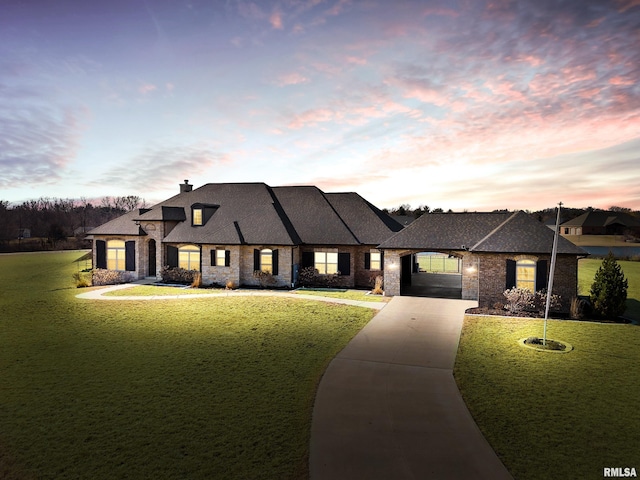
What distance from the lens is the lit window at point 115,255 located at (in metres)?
30.0

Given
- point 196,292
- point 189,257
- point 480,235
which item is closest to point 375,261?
point 480,235

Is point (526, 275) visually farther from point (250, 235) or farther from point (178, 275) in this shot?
point (178, 275)

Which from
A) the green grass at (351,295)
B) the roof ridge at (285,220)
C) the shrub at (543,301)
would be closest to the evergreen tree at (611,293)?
the shrub at (543,301)

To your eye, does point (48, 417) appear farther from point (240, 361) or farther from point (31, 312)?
point (31, 312)

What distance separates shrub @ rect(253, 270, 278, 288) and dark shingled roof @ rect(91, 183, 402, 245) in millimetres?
2246

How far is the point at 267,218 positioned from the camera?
29.0m

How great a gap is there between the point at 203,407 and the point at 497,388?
7.75 meters

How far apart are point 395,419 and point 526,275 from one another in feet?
50.0

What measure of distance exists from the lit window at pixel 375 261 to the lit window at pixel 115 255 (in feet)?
64.6

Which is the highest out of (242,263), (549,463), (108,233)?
(108,233)

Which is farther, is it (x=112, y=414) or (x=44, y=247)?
(x=44, y=247)

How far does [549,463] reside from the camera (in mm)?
6926

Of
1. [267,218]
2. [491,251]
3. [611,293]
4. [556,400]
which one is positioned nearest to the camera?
[556,400]

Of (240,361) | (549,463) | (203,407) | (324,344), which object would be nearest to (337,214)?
(324,344)
